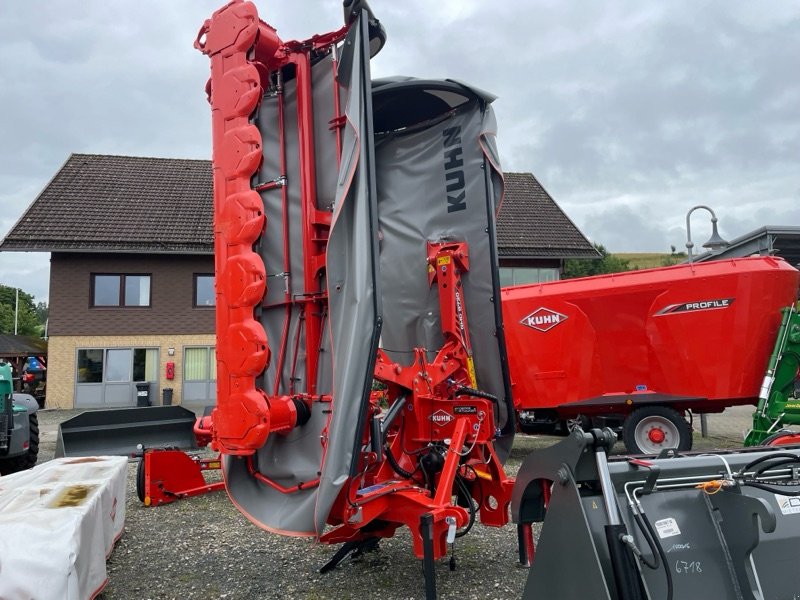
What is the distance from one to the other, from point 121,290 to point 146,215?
2562 mm

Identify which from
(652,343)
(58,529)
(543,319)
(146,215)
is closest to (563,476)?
(58,529)

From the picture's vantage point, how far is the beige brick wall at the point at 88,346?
18.0m

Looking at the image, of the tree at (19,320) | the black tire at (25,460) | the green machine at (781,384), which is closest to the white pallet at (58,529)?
the black tire at (25,460)

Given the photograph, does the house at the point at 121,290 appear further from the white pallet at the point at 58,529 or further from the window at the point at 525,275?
the white pallet at the point at 58,529

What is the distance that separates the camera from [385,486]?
11.5 ft

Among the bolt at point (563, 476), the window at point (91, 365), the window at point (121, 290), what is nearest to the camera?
the bolt at point (563, 476)

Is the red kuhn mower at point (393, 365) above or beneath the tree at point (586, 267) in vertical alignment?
beneath

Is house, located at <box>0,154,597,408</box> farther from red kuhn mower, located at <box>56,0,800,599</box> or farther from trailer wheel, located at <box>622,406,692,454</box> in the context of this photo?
red kuhn mower, located at <box>56,0,800,599</box>

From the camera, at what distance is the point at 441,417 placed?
13.3 ft

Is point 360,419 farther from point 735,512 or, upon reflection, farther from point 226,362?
point 735,512

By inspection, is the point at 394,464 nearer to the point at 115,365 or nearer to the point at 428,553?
the point at 428,553

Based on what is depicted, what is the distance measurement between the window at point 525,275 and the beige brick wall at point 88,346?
9926mm

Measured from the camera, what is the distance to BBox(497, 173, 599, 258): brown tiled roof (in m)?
20.9

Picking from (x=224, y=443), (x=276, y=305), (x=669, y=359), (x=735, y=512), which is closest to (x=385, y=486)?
(x=224, y=443)
